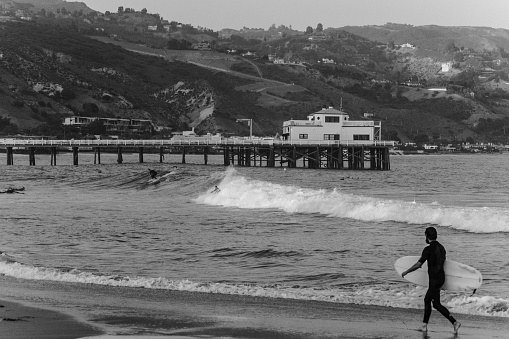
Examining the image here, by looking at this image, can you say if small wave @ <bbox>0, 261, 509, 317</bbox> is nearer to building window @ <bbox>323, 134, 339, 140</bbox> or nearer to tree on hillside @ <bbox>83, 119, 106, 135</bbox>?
building window @ <bbox>323, 134, 339, 140</bbox>

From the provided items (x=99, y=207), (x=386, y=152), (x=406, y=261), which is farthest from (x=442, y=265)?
(x=386, y=152)

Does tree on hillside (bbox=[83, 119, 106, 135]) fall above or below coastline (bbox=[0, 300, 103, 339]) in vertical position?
above

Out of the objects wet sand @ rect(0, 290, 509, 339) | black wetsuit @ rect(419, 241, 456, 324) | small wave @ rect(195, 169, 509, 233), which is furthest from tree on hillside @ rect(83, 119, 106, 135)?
→ black wetsuit @ rect(419, 241, 456, 324)

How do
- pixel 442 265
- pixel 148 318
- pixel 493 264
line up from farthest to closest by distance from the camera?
pixel 493 264
pixel 148 318
pixel 442 265

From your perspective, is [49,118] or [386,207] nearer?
[386,207]

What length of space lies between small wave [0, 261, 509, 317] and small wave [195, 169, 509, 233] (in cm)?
Answer: 1154

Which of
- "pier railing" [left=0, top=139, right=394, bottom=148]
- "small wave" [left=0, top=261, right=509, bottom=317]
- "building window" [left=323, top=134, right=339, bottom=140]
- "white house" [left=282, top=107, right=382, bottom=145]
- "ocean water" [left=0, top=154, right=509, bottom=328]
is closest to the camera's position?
"small wave" [left=0, top=261, right=509, bottom=317]

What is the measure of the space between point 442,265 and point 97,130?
163m

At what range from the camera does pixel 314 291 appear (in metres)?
17.2

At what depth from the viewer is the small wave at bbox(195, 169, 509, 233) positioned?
28516 mm

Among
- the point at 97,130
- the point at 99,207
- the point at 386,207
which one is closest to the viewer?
the point at 386,207

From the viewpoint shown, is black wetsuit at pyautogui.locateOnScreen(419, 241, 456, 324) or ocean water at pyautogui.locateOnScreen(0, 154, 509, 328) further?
ocean water at pyautogui.locateOnScreen(0, 154, 509, 328)

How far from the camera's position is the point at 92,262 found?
70.3ft

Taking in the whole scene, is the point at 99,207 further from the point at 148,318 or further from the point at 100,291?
the point at 148,318
